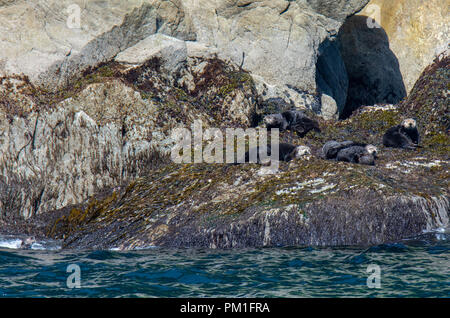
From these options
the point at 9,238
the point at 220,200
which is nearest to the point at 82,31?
the point at 9,238

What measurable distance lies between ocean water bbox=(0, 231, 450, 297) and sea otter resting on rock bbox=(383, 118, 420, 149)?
→ 4.21 meters

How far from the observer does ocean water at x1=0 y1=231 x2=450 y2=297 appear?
6.34 meters

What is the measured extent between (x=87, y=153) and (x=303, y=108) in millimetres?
6627

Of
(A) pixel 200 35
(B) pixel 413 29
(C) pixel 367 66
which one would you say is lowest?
(C) pixel 367 66

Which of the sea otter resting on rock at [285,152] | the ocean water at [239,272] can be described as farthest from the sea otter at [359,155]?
the ocean water at [239,272]

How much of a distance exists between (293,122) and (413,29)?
7.27 meters

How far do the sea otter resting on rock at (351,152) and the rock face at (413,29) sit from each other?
7.58 m

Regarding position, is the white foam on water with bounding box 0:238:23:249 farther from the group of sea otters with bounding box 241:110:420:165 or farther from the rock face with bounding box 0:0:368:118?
the group of sea otters with bounding box 241:110:420:165

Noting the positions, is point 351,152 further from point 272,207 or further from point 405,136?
point 272,207

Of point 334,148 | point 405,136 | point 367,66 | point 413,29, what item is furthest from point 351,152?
point 413,29

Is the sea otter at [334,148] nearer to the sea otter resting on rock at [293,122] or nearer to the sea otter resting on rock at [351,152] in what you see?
the sea otter resting on rock at [351,152]

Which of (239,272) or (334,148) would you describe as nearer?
(239,272)

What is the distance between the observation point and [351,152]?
1126 centimetres

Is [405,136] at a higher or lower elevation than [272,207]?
higher
